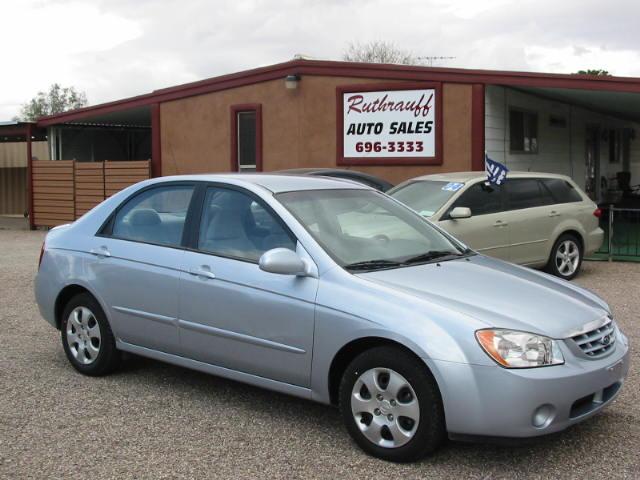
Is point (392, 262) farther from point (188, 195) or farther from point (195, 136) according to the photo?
point (195, 136)

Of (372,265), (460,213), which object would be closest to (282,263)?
(372,265)

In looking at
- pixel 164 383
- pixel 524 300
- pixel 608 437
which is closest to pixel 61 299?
pixel 164 383

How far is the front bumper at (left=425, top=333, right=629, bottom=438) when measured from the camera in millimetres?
3875

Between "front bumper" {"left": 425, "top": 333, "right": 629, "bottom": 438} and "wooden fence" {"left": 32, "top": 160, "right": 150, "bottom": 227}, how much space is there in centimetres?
1627

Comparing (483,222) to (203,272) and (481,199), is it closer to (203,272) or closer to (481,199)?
(481,199)

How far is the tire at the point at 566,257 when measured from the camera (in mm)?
10953

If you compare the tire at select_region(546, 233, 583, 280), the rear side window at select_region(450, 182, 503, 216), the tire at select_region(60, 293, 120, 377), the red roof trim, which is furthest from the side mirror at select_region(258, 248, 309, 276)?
the red roof trim

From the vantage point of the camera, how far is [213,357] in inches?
198

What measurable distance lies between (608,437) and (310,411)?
1.82 meters

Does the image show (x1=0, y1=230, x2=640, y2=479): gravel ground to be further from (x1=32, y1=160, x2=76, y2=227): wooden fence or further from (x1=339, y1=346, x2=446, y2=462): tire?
(x1=32, y1=160, x2=76, y2=227): wooden fence

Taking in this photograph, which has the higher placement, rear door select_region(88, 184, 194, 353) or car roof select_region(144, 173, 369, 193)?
car roof select_region(144, 173, 369, 193)

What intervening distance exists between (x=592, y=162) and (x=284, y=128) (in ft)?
28.2

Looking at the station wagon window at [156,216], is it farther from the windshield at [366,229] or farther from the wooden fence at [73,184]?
the wooden fence at [73,184]

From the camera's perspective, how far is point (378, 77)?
602 inches
